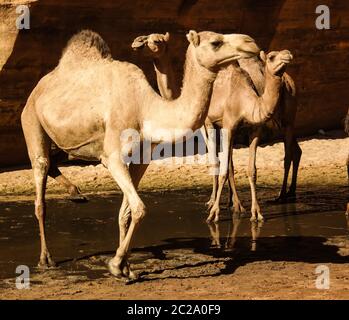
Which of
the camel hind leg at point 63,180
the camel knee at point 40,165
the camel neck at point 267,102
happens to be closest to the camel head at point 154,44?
the camel hind leg at point 63,180

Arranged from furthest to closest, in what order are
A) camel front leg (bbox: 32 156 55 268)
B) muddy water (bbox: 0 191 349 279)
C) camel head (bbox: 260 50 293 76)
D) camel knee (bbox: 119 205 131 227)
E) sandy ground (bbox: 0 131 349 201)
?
sandy ground (bbox: 0 131 349 201)
camel head (bbox: 260 50 293 76)
muddy water (bbox: 0 191 349 279)
camel front leg (bbox: 32 156 55 268)
camel knee (bbox: 119 205 131 227)

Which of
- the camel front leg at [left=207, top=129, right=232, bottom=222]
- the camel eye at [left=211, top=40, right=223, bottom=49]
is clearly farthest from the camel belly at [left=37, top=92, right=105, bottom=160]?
the camel front leg at [left=207, top=129, right=232, bottom=222]

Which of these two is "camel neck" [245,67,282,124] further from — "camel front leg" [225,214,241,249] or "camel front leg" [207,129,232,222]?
"camel front leg" [225,214,241,249]

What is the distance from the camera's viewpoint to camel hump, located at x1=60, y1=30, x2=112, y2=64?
1007cm

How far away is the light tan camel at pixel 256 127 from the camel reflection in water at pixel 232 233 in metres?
0.19

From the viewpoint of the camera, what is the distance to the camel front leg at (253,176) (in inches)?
496

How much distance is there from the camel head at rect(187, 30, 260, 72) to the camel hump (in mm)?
1212

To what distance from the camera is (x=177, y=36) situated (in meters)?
17.5

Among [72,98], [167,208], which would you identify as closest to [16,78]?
[167,208]

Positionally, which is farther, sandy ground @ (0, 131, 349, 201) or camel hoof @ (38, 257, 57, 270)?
sandy ground @ (0, 131, 349, 201)

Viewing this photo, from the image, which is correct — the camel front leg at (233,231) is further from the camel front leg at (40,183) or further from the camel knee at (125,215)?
the camel front leg at (40,183)

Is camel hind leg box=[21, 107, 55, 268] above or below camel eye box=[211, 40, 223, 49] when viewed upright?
below

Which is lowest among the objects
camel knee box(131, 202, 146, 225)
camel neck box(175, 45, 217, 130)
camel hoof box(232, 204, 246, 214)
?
camel hoof box(232, 204, 246, 214)

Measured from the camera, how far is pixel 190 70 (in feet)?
30.4
